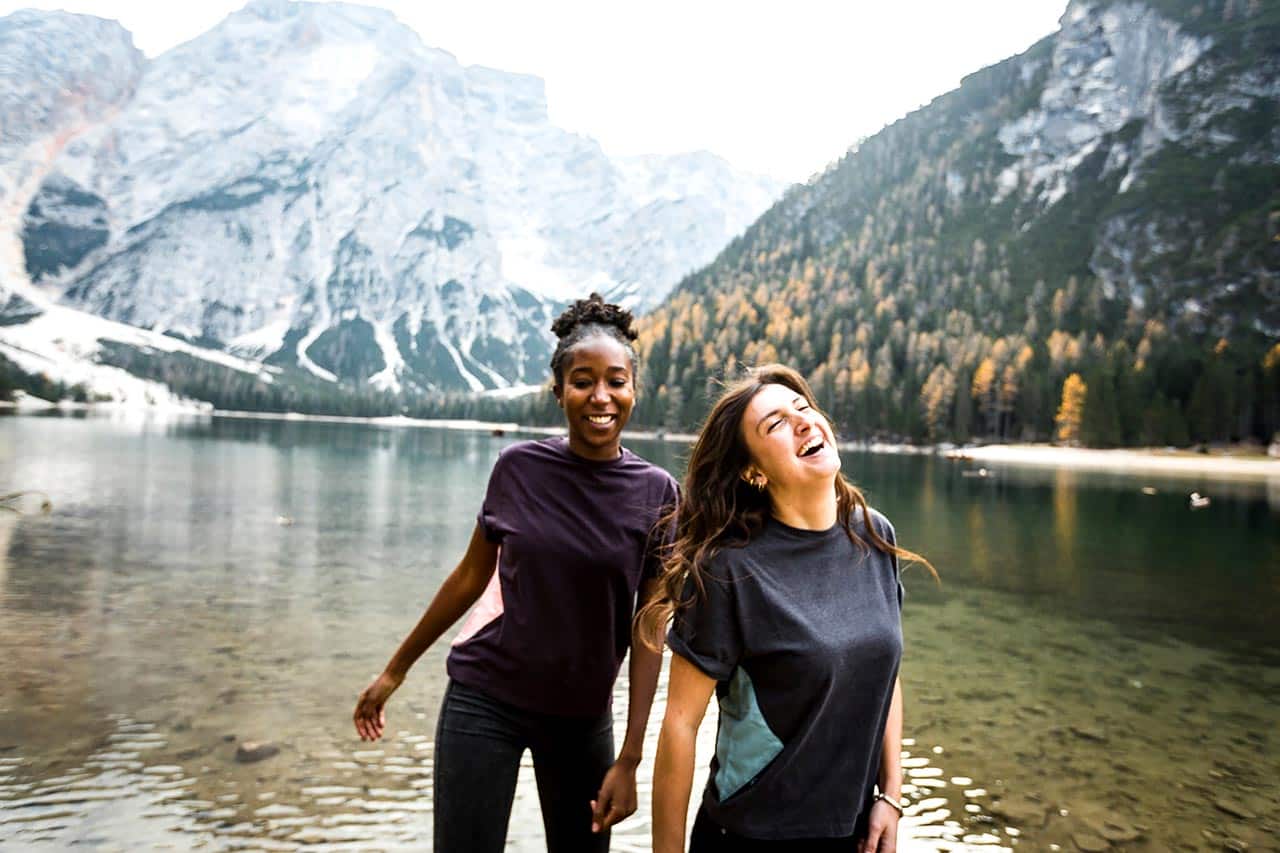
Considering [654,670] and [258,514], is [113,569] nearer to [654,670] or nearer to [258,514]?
[258,514]

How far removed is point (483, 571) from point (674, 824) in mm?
1595

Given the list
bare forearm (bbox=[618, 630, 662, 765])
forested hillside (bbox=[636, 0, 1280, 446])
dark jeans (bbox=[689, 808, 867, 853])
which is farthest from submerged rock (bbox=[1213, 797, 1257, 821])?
forested hillside (bbox=[636, 0, 1280, 446])

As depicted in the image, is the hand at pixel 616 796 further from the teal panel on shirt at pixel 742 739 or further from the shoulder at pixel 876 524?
the shoulder at pixel 876 524

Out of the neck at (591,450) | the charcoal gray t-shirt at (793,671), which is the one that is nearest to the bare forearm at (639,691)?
the charcoal gray t-shirt at (793,671)

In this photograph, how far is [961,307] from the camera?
169000 mm

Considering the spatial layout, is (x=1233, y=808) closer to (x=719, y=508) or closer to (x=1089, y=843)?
(x=1089, y=843)

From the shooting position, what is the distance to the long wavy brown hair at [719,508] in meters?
2.94

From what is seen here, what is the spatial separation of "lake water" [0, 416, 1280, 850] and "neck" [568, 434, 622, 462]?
201 inches

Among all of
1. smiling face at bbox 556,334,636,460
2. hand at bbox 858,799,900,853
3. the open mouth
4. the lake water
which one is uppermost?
smiling face at bbox 556,334,636,460

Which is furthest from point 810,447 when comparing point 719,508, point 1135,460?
point 1135,460

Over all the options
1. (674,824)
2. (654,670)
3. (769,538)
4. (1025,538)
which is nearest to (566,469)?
(654,670)

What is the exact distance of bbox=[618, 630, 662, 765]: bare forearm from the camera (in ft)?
11.5

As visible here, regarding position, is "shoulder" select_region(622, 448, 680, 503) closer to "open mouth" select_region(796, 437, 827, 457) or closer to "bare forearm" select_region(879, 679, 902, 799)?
"open mouth" select_region(796, 437, 827, 457)

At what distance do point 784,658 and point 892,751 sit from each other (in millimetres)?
861
